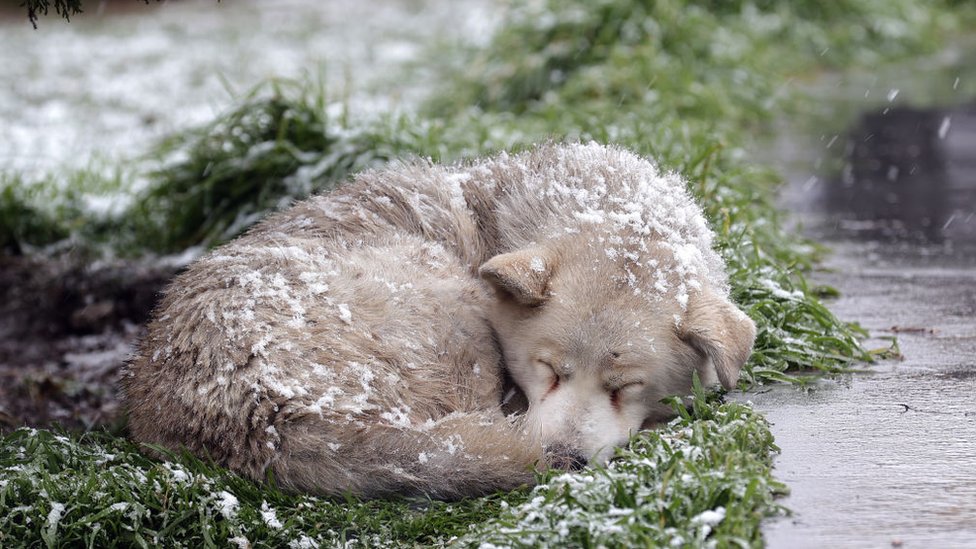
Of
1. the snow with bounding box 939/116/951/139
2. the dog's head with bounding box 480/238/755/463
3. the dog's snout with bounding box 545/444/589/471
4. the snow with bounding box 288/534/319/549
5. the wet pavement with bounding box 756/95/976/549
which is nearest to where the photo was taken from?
the wet pavement with bounding box 756/95/976/549

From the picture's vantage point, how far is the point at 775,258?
6.18m

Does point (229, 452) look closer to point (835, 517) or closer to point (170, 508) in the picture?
point (170, 508)

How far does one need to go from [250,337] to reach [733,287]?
7.89 feet

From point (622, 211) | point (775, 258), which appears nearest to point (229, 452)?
point (622, 211)

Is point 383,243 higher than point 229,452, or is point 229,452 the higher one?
point 383,243

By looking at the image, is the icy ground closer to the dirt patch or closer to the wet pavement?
the dirt patch

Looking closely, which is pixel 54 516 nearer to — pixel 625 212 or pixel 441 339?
pixel 441 339

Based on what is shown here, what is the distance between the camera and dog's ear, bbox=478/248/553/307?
162 inches

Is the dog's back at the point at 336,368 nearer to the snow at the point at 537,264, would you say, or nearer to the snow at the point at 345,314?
the snow at the point at 345,314

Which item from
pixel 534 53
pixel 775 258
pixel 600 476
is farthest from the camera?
pixel 534 53

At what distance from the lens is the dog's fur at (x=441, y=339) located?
12.4 feet

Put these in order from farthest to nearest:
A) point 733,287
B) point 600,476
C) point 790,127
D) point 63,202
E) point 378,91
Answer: point 378,91 → point 790,127 → point 63,202 → point 733,287 → point 600,476

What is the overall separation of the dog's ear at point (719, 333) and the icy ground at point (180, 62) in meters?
4.70

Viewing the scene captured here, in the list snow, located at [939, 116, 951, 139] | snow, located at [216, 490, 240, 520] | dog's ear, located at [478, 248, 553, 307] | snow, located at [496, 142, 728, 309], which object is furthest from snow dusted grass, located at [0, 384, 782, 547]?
snow, located at [939, 116, 951, 139]
